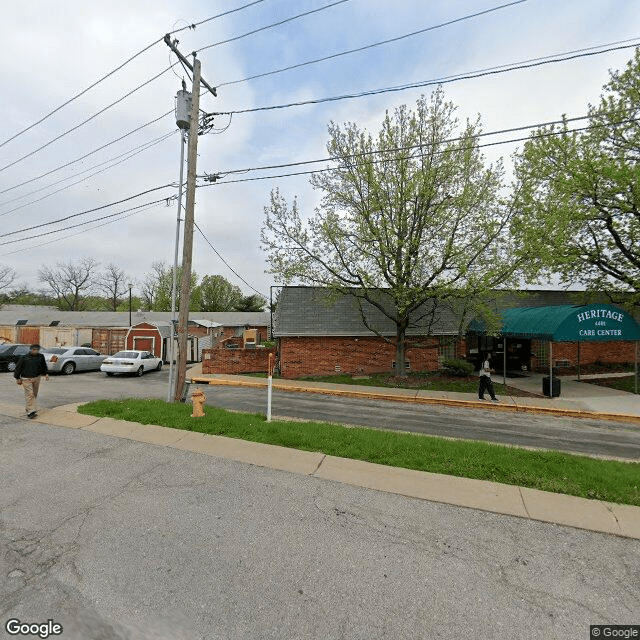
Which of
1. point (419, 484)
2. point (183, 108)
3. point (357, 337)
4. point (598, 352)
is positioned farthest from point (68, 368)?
point (598, 352)

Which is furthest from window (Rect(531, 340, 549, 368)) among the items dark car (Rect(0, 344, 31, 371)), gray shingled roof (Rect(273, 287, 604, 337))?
dark car (Rect(0, 344, 31, 371))

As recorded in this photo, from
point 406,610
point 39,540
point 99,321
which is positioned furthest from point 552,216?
point 99,321

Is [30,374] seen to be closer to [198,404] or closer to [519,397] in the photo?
[198,404]

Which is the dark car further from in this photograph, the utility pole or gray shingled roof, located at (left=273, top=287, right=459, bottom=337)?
the utility pole

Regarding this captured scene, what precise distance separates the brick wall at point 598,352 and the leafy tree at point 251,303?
160 feet

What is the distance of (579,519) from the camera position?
13.6ft

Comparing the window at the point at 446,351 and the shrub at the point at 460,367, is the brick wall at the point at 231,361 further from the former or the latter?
the window at the point at 446,351

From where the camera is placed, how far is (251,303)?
204ft

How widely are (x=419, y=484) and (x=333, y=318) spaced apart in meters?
14.1

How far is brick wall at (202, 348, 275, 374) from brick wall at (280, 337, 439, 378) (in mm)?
1696

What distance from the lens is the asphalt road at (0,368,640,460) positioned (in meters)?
8.25

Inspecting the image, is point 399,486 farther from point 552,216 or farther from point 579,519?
point 552,216

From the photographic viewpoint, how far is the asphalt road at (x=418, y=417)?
27.1 feet

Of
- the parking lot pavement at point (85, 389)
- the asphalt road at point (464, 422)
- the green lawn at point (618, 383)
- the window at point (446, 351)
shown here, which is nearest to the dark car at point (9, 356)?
the parking lot pavement at point (85, 389)
